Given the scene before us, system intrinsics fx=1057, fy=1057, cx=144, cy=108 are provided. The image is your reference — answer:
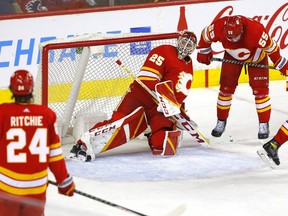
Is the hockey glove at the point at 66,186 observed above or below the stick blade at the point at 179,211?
above

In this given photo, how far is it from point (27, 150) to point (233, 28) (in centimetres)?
248

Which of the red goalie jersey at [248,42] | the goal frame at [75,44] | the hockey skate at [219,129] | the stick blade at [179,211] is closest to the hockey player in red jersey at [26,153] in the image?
the stick blade at [179,211]

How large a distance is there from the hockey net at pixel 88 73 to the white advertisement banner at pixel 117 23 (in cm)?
91

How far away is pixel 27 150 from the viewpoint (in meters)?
4.23

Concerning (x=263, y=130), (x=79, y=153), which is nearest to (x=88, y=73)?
(x=79, y=153)

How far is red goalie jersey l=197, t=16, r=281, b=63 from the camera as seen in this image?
6.52m

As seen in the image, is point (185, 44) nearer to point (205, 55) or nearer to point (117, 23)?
point (205, 55)

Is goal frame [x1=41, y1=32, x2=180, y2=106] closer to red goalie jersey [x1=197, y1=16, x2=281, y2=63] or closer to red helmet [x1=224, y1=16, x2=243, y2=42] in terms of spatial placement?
red goalie jersey [x1=197, y1=16, x2=281, y2=63]

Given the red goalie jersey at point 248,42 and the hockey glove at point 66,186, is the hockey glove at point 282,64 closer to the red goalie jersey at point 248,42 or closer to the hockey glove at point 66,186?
the red goalie jersey at point 248,42

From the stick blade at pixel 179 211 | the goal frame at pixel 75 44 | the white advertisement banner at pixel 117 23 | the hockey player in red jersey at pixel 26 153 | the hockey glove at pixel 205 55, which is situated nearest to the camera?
the hockey player in red jersey at pixel 26 153

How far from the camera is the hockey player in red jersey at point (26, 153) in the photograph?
4.21 metres

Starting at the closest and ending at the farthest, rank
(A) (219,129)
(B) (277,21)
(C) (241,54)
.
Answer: (C) (241,54)
(A) (219,129)
(B) (277,21)

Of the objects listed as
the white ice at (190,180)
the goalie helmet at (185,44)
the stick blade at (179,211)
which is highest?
the goalie helmet at (185,44)

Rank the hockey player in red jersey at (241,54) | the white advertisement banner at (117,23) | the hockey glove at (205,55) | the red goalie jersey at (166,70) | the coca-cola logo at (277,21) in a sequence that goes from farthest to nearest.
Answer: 1. the coca-cola logo at (277,21)
2. the white advertisement banner at (117,23)
3. the hockey glove at (205,55)
4. the hockey player in red jersey at (241,54)
5. the red goalie jersey at (166,70)
